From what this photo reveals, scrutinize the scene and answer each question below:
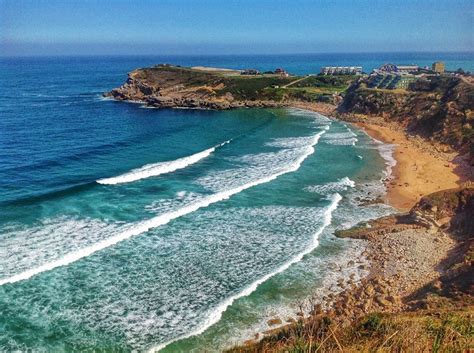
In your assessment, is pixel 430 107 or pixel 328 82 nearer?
pixel 430 107

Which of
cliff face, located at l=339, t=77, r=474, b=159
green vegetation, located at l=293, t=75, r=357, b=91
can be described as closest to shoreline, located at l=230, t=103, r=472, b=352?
cliff face, located at l=339, t=77, r=474, b=159

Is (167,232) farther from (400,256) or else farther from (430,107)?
(430,107)

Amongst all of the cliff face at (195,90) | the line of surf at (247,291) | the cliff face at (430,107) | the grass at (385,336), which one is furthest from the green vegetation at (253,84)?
the grass at (385,336)

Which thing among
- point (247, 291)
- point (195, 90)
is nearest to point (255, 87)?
point (195, 90)

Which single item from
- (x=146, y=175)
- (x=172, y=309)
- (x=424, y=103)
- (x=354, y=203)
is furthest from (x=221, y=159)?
(x=424, y=103)

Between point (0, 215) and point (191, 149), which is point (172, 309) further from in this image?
point (191, 149)

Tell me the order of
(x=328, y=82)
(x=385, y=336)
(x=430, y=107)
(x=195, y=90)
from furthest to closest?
(x=328, y=82) < (x=195, y=90) < (x=430, y=107) < (x=385, y=336)

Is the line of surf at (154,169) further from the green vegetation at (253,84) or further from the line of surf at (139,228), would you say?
the green vegetation at (253,84)
